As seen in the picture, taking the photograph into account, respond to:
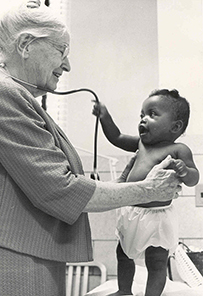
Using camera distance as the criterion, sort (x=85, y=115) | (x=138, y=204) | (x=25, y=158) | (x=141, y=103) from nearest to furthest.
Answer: (x=25, y=158), (x=138, y=204), (x=141, y=103), (x=85, y=115)

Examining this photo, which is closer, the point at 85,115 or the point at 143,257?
the point at 143,257

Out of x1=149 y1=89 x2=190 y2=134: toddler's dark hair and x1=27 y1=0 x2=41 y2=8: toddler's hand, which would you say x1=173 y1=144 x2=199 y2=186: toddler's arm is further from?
x1=27 y1=0 x2=41 y2=8: toddler's hand

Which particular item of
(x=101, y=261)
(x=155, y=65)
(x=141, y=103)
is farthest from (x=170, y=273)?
(x=155, y=65)

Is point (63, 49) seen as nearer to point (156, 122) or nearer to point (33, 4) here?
point (33, 4)

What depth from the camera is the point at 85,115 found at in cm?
128

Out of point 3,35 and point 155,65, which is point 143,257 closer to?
point 155,65

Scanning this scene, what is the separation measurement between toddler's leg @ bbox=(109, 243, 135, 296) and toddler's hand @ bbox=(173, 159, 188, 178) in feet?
0.88

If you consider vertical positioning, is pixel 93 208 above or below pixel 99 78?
below

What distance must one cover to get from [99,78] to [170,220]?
0.51m

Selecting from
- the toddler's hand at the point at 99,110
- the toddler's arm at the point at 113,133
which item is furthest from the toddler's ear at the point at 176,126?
the toddler's hand at the point at 99,110

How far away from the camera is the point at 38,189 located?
2.97 ft

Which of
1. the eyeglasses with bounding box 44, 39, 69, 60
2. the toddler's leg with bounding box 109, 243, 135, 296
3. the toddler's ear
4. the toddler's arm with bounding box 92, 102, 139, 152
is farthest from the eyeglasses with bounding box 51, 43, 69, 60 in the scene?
the toddler's leg with bounding box 109, 243, 135, 296

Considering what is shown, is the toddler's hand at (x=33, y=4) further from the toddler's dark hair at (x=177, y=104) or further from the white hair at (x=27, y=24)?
the toddler's dark hair at (x=177, y=104)

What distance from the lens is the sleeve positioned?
2.95 feet
